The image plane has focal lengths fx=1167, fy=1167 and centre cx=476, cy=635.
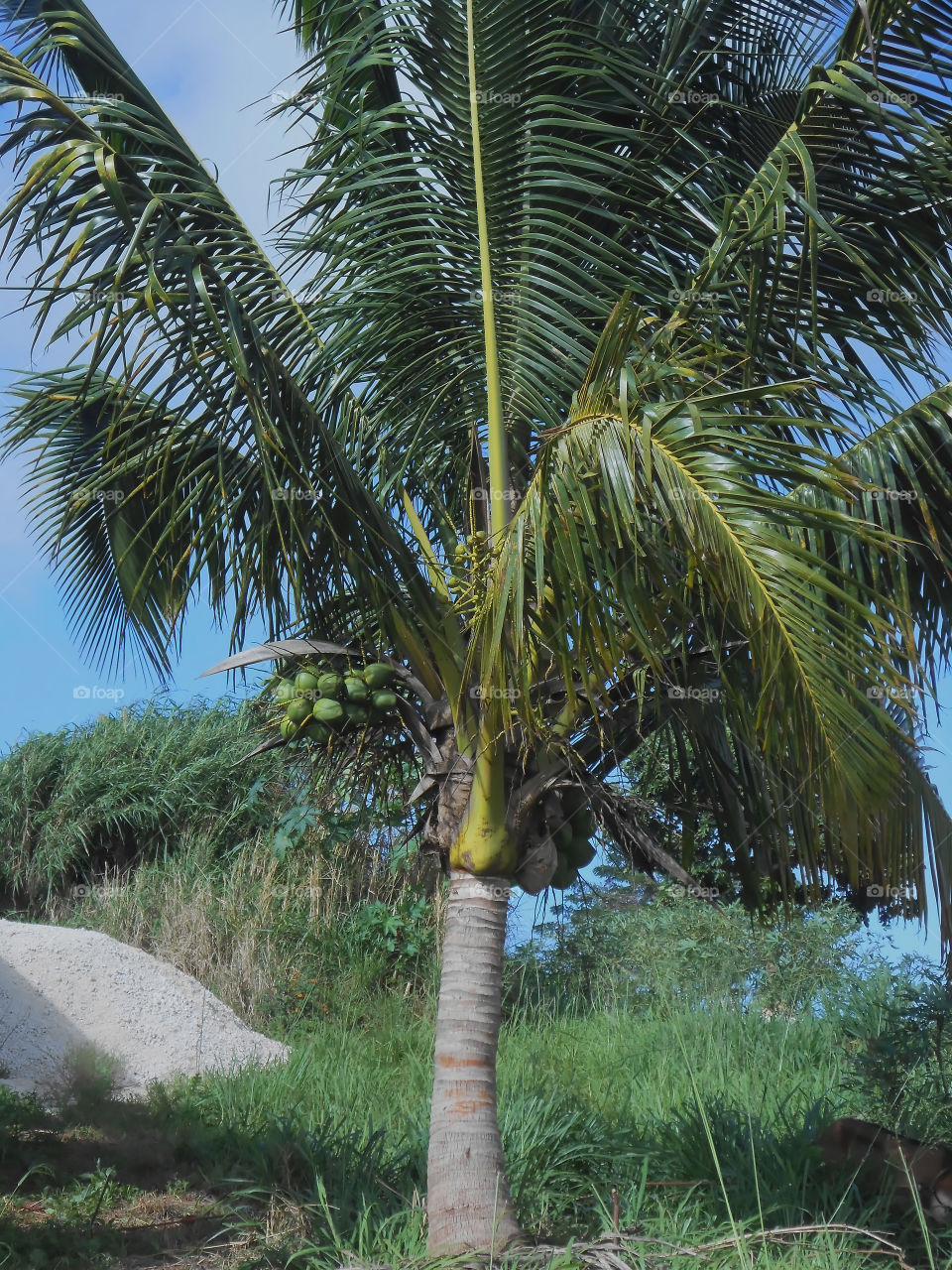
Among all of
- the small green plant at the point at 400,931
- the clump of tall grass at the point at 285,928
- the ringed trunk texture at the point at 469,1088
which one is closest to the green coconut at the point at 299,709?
the ringed trunk texture at the point at 469,1088

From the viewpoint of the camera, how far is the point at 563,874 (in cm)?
456

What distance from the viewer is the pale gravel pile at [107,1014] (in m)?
7.83

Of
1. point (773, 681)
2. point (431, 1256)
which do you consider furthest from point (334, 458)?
point (431, 1256)

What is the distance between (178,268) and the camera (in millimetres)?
4012

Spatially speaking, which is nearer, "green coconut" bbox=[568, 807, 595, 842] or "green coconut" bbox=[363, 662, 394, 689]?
"green coconut" bbox=[363, 662, 394, 689]

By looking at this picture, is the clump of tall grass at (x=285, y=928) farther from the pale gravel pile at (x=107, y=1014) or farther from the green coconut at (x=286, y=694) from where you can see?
the green coconut at (x=286, y=694)

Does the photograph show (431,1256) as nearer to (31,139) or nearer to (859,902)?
(31,139)

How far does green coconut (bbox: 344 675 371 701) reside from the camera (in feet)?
14.5

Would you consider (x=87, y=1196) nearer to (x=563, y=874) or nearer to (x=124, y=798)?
(x=563, y=874)

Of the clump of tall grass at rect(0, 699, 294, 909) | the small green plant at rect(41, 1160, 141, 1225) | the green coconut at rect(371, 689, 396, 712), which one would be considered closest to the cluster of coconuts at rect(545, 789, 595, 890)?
the green coconut at rect(371, 689, 396, 712)

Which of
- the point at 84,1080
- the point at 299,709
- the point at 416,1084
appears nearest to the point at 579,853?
the point at 299,709

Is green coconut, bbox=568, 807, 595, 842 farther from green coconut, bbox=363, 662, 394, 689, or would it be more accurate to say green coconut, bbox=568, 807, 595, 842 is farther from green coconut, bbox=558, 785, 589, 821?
green coconut, bbox=363, 662, 394, 689

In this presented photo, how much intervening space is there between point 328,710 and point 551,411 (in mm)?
1533

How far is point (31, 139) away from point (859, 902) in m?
6.80
